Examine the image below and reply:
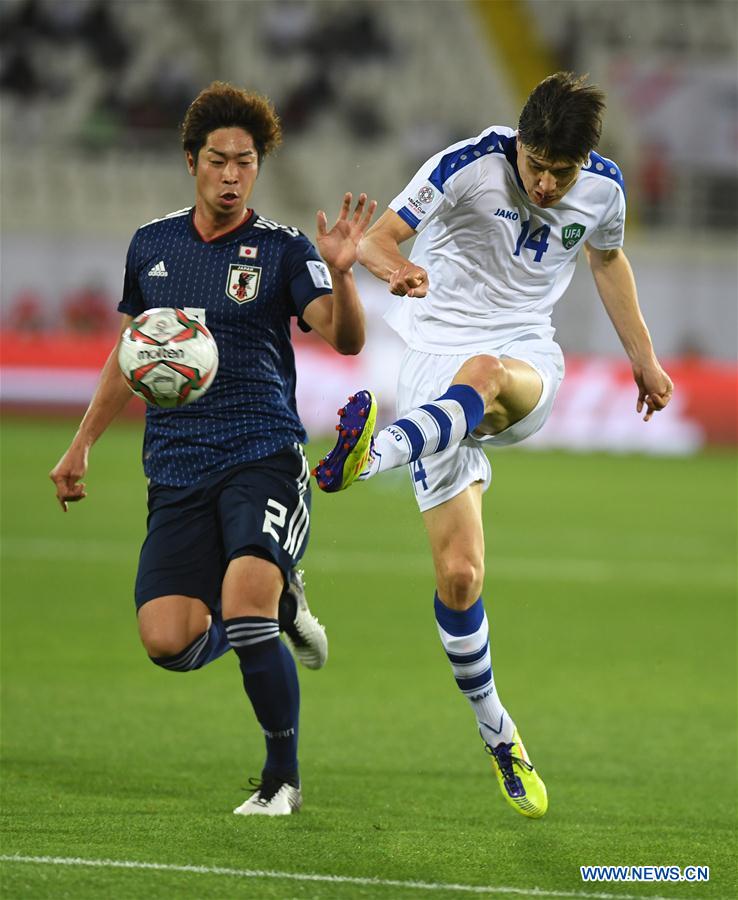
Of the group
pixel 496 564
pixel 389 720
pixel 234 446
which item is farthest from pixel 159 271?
pixel 496 564

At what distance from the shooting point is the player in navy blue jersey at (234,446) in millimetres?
5258

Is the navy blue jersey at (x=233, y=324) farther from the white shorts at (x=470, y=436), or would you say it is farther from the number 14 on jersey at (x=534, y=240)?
the number 14 on jersey at (x=534, y=240)

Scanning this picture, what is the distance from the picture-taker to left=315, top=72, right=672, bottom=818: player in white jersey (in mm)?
5277

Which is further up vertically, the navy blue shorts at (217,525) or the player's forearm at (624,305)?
the player's forearm at (624,305)

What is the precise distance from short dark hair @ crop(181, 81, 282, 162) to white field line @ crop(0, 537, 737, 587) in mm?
7006

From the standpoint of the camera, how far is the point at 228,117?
17.5 feet

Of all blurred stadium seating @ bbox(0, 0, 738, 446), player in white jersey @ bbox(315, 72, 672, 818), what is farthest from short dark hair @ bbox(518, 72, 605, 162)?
blurred stadium seating @ bbox(0, 0, 738, 446)

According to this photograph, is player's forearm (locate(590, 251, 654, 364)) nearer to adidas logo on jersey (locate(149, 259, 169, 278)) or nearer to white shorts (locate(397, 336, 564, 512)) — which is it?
white shorts (locate(397, 336, 564, 512))

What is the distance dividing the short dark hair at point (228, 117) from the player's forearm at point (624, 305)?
4.98 feet

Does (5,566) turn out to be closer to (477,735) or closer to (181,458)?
(477,735)

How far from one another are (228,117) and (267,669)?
195 cm

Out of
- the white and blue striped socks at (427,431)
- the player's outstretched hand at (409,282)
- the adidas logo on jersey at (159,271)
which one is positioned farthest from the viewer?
the adidas logo on jersey at (159,271)

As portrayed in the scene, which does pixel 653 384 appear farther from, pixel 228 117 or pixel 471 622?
pixel 228 117

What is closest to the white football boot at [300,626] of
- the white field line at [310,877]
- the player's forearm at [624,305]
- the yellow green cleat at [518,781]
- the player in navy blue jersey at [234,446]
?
the player in navy blue jersey at [234,446]
